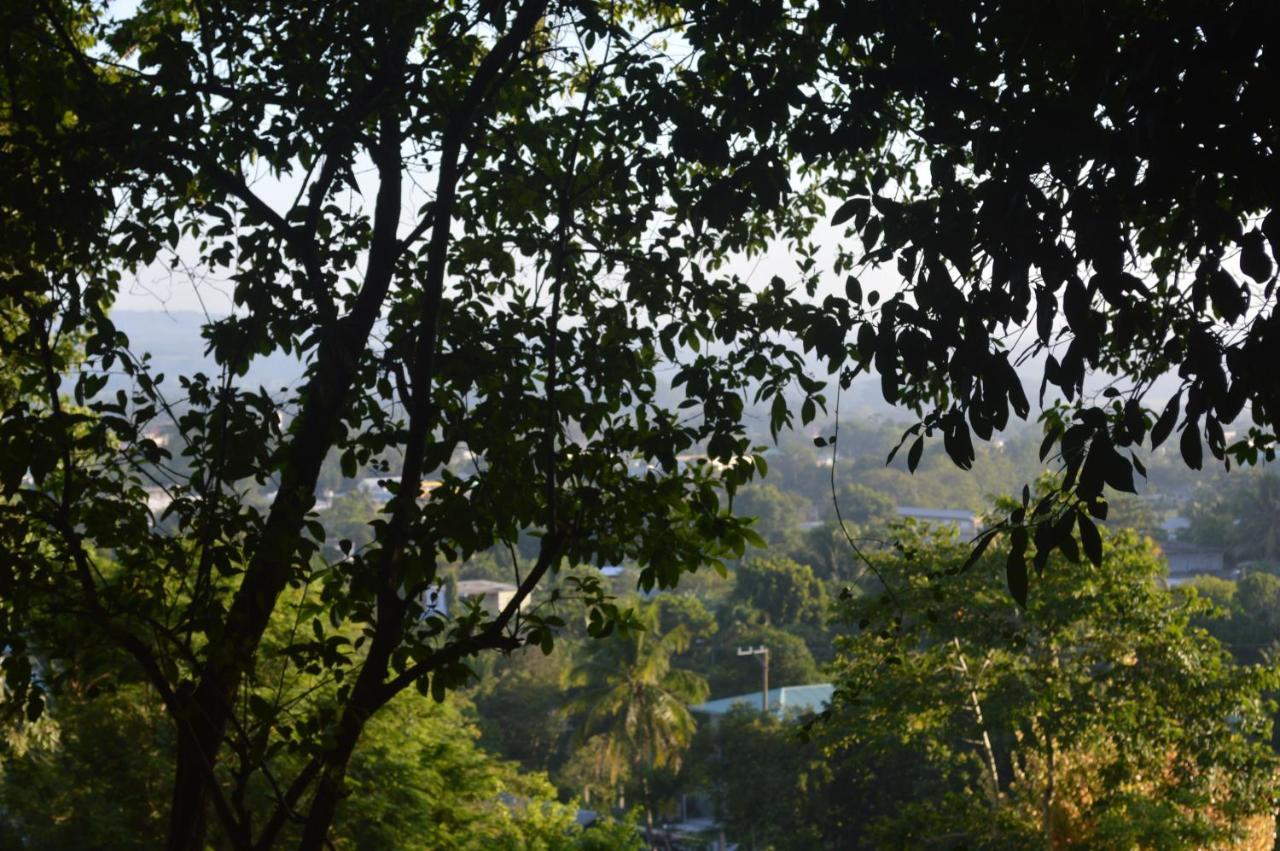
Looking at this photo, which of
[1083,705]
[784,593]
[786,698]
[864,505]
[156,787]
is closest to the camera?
[156,787]

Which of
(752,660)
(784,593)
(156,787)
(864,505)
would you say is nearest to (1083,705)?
(156,787)

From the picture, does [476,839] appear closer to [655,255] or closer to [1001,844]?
[1001,844]

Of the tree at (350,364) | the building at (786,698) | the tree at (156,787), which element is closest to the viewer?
the tree at (350,364)

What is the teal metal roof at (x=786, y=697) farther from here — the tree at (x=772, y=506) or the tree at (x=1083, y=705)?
the tree at (x=772, y=506)

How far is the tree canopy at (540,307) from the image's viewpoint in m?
1.95

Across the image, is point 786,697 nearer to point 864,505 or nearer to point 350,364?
point 350,364

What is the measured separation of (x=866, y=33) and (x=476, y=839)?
8.36 m

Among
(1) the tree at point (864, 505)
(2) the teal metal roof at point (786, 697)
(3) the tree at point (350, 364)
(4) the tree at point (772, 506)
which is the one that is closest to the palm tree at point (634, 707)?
(2) the teal metal roof at point (786, 697)

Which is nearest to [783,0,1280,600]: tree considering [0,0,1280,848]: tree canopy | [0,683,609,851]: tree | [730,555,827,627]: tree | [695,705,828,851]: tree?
[0,0,1280,848]: tree canopy

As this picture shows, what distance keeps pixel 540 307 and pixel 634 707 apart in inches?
905

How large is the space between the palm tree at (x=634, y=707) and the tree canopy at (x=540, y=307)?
22.0 meters

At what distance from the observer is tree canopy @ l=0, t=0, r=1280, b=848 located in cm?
195

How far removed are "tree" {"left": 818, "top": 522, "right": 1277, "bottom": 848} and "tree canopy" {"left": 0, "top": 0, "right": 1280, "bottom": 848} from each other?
607 cm

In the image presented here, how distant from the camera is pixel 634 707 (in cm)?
2548
